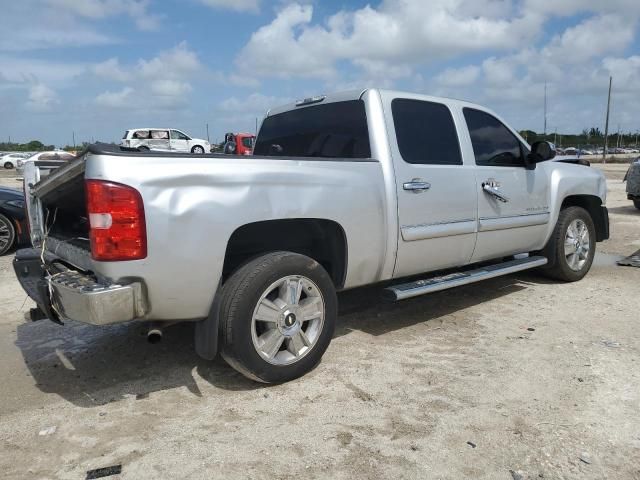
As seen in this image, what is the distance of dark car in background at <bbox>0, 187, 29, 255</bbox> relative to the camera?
7738 mm

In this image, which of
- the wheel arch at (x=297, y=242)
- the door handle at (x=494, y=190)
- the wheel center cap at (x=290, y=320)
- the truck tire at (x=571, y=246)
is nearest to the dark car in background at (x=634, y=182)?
the truck tire at (x=571, y=246)

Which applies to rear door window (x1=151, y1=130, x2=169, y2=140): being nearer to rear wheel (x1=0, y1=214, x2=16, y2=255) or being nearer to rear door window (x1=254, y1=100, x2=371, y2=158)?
rear wheel (x1=0, y1=214, x2=16, y2=255)

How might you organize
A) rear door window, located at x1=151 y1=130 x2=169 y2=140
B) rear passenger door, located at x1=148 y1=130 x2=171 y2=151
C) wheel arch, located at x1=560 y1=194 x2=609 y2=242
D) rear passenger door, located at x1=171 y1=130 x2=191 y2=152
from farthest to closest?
rear passenger door, located at x1=171 y1=130 x2=191 y2=152 → rear door window, located at x1=151 y1=130 x2=169 y2=140 → rear passenger door, located at x1=148 y1=130 x2=171 y2=151 → wheel arch, located at x1=560 y1=194 x2=609 y2=242

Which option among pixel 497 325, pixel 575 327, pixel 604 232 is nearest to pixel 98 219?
pixel 497 325

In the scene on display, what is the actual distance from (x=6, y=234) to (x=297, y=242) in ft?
19.5

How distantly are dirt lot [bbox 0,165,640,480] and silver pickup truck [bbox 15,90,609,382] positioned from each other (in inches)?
15.3

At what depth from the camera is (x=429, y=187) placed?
158 inches

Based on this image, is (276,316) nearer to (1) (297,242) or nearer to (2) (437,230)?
(1) (297,242)

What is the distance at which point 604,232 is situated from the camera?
6.18 meters

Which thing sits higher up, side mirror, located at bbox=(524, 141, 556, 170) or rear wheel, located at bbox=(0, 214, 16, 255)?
side mirror, located at bbox=(524, 141, 556, 170)

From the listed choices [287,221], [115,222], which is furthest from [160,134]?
[115,222]

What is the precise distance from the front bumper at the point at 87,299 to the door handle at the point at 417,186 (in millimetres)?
1999

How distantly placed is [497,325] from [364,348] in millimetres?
1262

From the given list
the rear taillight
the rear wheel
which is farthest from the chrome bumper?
the rear wheel
